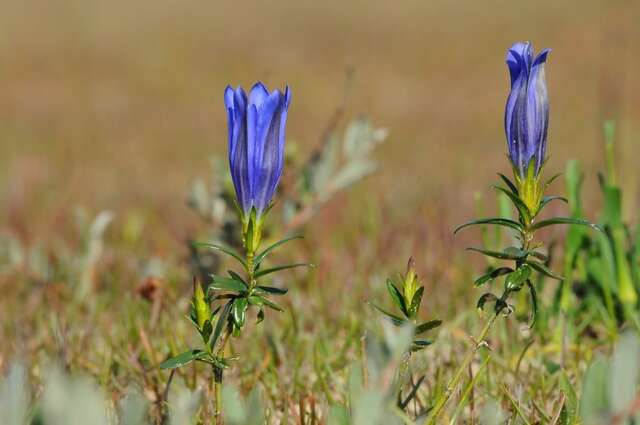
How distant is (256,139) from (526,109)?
424 millimetres

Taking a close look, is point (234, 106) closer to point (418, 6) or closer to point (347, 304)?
point (347, 304)

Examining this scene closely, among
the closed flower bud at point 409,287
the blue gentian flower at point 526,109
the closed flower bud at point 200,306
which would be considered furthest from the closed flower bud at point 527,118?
the closed flower bud at point 200,306

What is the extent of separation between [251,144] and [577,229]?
1.34 m

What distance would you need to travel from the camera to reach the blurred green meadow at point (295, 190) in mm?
1920

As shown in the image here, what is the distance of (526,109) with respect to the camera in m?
1.28

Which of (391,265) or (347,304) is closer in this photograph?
(347,304)

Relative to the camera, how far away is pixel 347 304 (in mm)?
2541

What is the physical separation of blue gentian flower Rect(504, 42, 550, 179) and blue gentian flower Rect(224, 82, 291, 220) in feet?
1.17

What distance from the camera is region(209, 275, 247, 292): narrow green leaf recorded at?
1.22 metres

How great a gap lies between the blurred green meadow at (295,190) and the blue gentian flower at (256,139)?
314 millimetres

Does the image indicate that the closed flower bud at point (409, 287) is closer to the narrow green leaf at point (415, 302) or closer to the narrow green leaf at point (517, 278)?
the narrow green leaf at point (415, 302)

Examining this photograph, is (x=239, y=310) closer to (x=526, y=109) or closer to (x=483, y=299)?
(x=483, y=299)

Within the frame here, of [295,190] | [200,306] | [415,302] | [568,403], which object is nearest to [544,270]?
[415,302]

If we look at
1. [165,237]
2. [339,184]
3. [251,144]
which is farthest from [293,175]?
[251,144]
